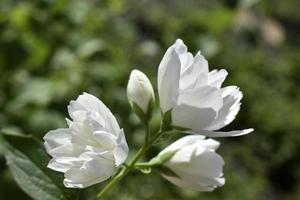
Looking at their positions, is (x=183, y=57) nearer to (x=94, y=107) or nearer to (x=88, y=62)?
(x=94, y=107)

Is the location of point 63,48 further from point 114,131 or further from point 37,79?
point 114,131

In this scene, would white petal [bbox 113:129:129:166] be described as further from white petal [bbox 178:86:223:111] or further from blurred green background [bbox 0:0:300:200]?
blurred green background [bbox 0:0:300:200]

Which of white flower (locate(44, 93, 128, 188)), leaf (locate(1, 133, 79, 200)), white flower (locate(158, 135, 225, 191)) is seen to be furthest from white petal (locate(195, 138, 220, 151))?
leaf (locate(1, 133, 79, 200))

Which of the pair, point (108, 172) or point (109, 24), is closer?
point (108, 172)

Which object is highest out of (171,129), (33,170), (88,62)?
(171,129)

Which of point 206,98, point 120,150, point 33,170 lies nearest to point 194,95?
point 206,98

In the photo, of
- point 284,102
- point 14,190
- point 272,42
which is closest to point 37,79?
point 14,190
